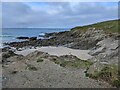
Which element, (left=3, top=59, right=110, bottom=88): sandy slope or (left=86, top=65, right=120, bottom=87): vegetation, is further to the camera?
(left=3, top=59, right=110, bottom=88): sandy slope

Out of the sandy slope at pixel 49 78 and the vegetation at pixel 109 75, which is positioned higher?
the vegetation at pixel 109 75

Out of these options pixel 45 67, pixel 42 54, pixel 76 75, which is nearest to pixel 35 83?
pixel 76 75

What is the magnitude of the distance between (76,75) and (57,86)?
4.03m

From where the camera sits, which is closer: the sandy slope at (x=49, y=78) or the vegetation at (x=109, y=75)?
the vegetation at (x=109, y=75)

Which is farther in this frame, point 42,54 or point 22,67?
point 42,54

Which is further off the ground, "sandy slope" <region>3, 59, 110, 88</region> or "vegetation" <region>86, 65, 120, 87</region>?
"vegetation" <region>86, 65, 120, 87</region>

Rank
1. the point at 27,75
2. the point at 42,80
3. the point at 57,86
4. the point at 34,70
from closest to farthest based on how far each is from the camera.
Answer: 1. the point at 57,86
2. the point at 42,80
3. the point at 27,75
4. the point at 34,70

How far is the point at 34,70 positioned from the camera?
23.9m

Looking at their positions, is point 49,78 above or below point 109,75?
below

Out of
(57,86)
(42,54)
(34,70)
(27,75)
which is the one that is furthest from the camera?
(42,54)

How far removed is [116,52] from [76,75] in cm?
1314

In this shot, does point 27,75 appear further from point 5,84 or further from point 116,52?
point 116,52

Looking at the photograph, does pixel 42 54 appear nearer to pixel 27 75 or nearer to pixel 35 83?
pixel 27 75

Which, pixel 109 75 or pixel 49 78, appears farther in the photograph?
pixel 49 78
